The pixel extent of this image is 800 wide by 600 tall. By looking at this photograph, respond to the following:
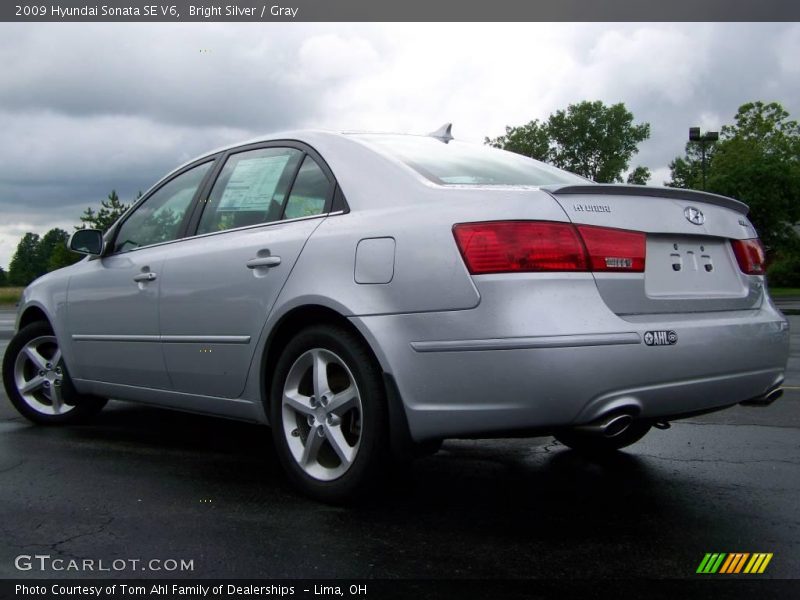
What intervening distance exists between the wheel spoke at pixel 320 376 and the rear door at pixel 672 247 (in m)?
1.20

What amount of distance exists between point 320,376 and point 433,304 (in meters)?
0.72

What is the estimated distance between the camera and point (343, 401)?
3633 millimetres

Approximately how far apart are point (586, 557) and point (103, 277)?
3401 millimetres

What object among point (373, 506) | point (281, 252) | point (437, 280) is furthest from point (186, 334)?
point (437, 280)

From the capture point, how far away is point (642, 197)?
351 centimetres

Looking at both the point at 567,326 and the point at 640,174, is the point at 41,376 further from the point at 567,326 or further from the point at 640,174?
the point at 640,174

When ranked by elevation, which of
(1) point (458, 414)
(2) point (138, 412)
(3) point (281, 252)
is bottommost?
(2) point (138, 412)

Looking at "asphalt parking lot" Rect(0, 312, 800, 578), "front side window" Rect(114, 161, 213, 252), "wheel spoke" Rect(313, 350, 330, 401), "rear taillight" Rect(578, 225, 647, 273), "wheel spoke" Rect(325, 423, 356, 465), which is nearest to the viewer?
"asphalt parking lot" Rect(0, 312, 800, 578)

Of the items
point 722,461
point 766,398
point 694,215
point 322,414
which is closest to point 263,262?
point 322,414

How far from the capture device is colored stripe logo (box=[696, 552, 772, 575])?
291 centimetres

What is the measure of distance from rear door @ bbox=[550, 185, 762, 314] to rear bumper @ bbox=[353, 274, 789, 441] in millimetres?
77

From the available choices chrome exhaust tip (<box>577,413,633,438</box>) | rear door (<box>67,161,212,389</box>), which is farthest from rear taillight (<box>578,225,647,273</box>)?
rear door (<box>67,161,212,389</box>)

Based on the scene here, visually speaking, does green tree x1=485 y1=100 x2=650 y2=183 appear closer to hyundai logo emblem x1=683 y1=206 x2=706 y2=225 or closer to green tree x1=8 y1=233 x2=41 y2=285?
hyundai logo emblem x1=683 y1=206 x2=706 y2=225

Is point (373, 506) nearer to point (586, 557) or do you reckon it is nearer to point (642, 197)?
point (586, 557)
